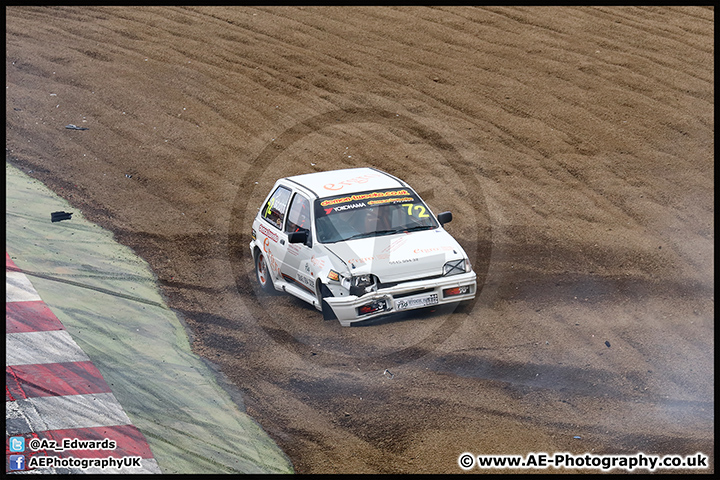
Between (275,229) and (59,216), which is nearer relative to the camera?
(275,229)

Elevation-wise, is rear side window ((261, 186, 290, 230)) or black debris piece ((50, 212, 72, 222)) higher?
rear side window ((261, 186, 290, 230))

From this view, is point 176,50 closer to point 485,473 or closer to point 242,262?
point 242,262

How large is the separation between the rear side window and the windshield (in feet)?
2.25

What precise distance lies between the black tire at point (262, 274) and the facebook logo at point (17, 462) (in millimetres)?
4269

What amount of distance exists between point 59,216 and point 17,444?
627 cm

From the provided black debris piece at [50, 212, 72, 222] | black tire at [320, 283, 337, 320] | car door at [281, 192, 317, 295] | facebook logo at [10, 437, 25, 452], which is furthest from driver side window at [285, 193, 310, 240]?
black debris piece at [50, 212, 72, 222]

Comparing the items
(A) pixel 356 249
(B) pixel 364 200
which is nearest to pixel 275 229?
(B) pixel 364 200

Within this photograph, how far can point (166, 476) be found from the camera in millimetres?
6016

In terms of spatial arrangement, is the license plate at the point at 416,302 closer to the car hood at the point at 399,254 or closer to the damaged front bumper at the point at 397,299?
the damaged front bumper at the point at 397,299

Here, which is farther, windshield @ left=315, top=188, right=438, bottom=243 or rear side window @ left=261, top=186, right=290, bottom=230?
rear side window @ left=261, top=186, right=290, bottom=230

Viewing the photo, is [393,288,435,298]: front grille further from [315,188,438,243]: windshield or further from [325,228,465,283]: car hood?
[315,188,438,243]: windshield

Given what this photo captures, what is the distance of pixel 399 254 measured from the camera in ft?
27.5

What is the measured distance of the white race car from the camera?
26.8ft

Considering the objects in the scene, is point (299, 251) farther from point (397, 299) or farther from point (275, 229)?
point (397, 299)
